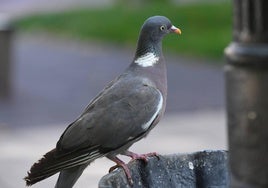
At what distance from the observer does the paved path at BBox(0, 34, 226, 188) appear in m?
7.75

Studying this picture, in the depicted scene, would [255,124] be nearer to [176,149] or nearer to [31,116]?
[176,149]

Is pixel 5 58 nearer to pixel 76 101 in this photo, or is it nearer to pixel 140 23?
pixel 76 101

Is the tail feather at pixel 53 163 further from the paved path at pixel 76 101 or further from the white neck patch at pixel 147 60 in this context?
the paved path at pixel 76 101

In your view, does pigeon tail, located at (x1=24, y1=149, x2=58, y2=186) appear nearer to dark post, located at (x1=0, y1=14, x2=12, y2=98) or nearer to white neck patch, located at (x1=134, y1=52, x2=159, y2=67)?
white neck patch, located at (x1=134, y1=52, x2=159, y2=67)

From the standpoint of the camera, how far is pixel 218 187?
2.92m

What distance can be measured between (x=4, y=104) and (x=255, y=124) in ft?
27.0

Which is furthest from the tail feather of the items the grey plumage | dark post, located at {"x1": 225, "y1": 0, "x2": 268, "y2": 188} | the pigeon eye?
dark post, located at {"x1": 225, "y1": 0, "x2": 268, "y2": 188}

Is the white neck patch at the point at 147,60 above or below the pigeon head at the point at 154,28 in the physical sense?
below

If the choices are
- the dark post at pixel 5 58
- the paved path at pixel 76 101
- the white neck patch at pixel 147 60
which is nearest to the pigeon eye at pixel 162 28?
the white neck patch at pixel 147 60

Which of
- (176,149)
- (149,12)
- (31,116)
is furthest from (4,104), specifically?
(149,12)

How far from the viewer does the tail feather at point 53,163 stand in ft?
9.76

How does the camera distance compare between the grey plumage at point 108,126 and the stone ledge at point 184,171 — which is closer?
the stone ledge at point 184,171

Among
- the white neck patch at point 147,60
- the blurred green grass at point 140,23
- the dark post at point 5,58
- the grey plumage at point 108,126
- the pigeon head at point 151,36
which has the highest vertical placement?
the blurred green grass at point 140,23

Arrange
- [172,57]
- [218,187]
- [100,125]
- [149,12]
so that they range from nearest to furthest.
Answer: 1. [218,187]
2. [100,125]
3. [172,57]
4. [149,12]
